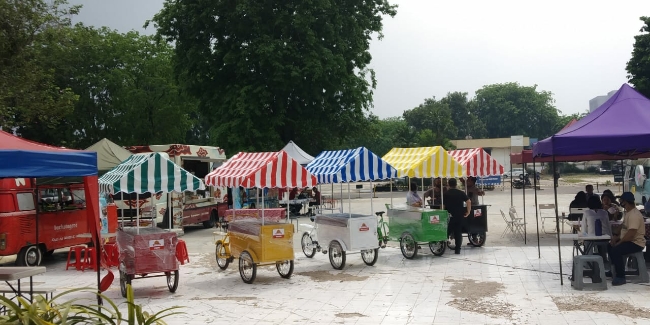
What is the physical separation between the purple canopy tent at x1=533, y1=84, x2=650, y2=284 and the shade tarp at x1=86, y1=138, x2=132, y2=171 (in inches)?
523

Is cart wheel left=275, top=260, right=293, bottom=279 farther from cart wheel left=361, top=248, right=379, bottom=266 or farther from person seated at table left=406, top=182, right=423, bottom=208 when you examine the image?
person seated at table left=406, top=182, right=423, bottom=208

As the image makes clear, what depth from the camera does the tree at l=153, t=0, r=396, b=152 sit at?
85.7 feet

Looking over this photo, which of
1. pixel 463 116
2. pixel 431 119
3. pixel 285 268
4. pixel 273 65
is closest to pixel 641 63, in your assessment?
pixel 273 65

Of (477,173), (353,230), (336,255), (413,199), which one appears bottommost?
(336,255)

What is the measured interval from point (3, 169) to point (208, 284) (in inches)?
200

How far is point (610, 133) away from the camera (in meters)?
9.77

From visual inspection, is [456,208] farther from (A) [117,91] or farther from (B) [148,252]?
(A) [117,91]

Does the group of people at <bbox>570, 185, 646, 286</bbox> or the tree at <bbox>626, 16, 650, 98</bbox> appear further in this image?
the tree at <bbox>626, 16, 650, 98</bbox>

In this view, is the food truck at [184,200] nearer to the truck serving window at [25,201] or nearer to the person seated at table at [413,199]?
the truck serving window at [25,201]

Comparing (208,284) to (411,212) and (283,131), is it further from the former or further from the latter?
(283,131)

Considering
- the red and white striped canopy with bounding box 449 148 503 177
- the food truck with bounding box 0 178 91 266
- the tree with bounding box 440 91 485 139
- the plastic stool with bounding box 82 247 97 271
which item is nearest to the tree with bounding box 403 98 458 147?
the tree with bounding box 440 91 485 139

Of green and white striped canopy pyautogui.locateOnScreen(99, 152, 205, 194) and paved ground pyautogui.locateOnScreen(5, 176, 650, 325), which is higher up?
green and white striped canopy pyautogui.locateOnScreen(99, 152, 205, 194)

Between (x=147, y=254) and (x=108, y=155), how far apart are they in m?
10.1

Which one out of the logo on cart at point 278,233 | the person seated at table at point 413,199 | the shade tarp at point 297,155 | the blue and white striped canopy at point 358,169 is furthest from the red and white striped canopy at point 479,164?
the shade tarp at point 297,155
